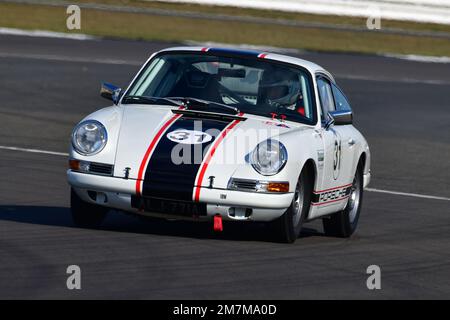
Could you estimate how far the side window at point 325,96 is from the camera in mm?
10210

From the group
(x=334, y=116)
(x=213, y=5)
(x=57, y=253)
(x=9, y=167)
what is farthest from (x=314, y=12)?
(x=57, y=253)

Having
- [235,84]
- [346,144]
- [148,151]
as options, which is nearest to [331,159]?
[346,144]

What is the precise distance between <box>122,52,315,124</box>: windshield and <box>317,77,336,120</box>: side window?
183 mm

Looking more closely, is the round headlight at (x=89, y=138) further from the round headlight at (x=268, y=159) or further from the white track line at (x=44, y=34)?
the white track line at (x=44, y=34)

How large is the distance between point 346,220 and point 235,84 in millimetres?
1586

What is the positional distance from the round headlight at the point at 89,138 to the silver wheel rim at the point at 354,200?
2.56m

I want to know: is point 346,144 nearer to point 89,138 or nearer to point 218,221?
point 218,221

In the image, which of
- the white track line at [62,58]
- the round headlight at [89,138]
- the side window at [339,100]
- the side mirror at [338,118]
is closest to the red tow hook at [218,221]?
the round headlight at [89,138]

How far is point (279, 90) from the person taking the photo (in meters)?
9.96

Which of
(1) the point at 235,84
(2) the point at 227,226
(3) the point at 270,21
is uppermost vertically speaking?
(3) the point at 270,21

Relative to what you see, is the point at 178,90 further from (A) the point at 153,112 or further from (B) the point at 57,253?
(B) the point at 57,253

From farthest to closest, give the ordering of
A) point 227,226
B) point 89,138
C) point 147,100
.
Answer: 1. point 227,226
2. point 147,100
3. point 89,138

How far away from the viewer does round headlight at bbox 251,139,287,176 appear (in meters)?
8.91
